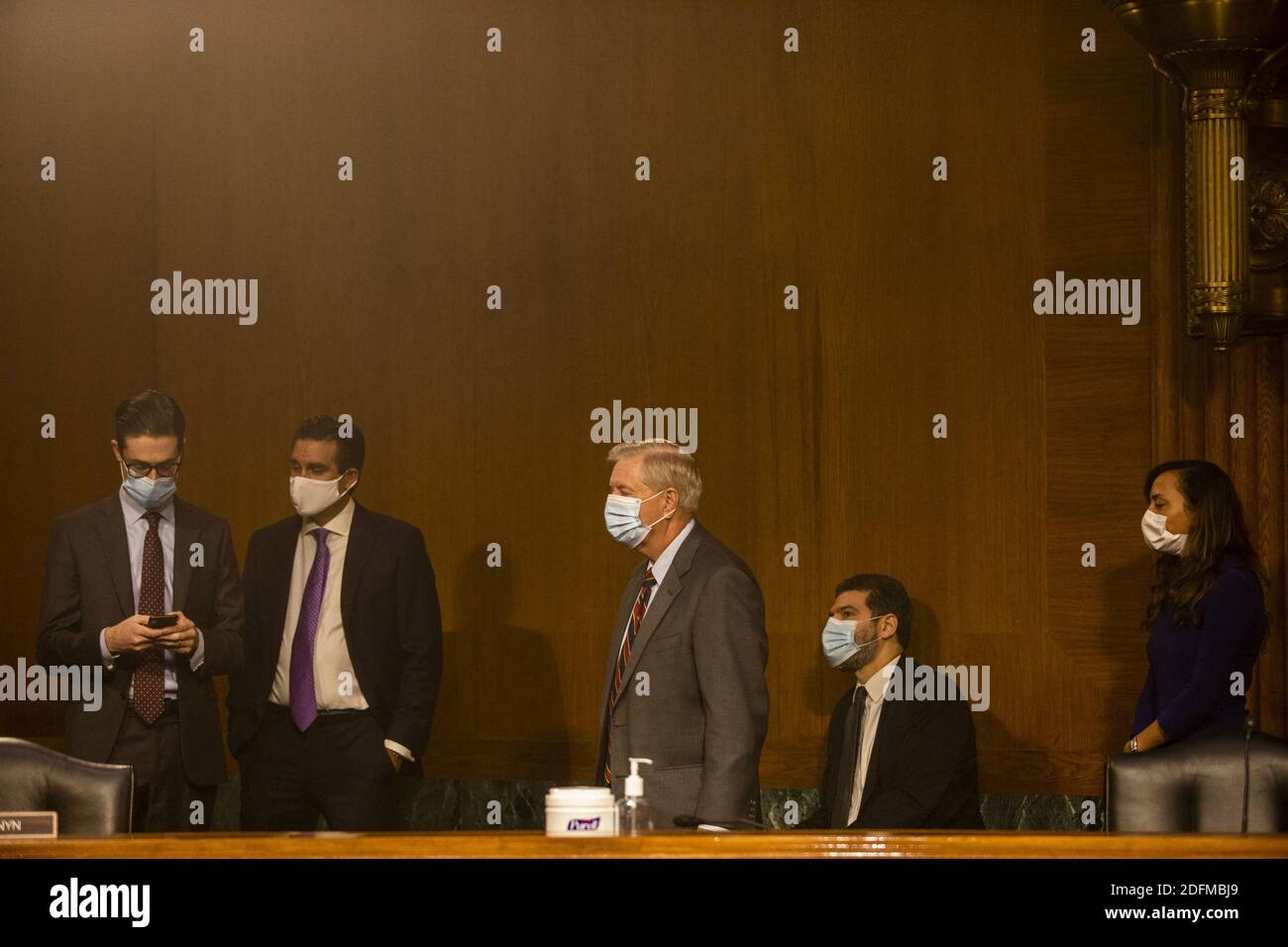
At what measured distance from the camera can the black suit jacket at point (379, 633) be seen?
17.0 feet

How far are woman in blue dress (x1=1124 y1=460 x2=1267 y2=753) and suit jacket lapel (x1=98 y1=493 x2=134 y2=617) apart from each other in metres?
2.82

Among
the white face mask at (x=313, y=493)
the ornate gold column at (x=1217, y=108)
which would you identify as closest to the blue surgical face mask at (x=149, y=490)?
the white face mask at (x=313, y=493)

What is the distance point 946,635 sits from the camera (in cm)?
595

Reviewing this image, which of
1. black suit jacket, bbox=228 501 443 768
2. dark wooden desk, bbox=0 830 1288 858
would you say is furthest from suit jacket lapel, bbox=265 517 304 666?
dark wooden desk, bbox=0 830 1288 858

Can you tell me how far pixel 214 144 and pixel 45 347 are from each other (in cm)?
92

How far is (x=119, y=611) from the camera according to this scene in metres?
5.16

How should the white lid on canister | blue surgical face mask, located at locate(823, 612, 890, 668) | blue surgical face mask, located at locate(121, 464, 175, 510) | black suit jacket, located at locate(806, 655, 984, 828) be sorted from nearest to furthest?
the white lid on canister → black suit jacket, located at locate(806, 655, 984, 828) → blue surgical face mask, located at locate(823, 612, 890, 668) → blue surgical face mask, located at locate(121, 464, 175, 510)

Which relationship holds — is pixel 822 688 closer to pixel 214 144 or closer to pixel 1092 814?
pixel 1092 814

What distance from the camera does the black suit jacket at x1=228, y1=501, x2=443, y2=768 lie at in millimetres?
5180

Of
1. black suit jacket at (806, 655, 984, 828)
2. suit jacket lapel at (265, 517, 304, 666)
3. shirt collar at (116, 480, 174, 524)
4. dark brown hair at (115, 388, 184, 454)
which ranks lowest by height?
black suit jacket at (806, 655, 984, 828)

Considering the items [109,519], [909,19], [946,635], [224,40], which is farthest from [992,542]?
[224,40]

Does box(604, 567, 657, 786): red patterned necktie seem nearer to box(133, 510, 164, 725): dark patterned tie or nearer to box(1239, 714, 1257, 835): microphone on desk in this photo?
box(133, 510, 164, 725): dark patterned tie

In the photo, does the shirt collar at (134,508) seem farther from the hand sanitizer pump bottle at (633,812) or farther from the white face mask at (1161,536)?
the white face mask at (1161,536)

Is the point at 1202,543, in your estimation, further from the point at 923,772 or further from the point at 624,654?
the point at 624,654
